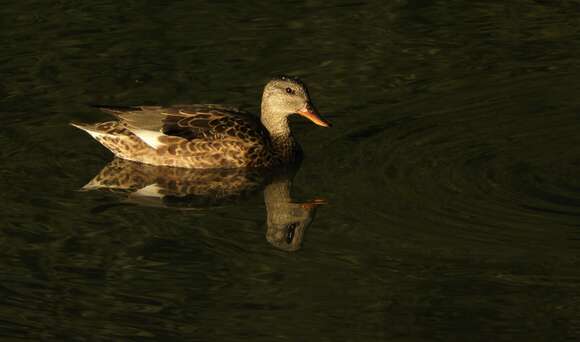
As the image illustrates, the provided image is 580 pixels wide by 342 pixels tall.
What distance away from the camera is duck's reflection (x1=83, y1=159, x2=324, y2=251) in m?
11.0

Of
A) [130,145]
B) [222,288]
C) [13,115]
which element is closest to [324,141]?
[130,145]

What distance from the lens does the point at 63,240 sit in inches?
419

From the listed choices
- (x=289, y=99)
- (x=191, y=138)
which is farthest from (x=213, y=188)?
(x=289, y=99)

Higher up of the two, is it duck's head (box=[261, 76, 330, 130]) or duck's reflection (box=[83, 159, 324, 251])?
duck's head (box=[261, 76, 330, 130])

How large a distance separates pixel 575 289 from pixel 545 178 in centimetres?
229

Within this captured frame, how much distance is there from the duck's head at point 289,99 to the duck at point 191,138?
4 centimetres

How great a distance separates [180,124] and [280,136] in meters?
0.89

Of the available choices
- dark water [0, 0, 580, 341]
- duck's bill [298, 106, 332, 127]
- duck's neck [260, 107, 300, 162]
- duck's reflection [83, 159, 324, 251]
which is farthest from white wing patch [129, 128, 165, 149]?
duck's bill [298, 106, 332, 127]

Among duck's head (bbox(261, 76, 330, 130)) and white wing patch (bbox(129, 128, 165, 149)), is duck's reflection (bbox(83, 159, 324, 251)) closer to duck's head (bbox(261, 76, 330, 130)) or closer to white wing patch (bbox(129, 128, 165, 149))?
white wing patch (bbox(129, 128, 165, 149))

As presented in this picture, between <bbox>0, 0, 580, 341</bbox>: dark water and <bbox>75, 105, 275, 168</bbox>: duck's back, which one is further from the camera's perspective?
<bbox>75, 105, 275, 168</bbox>: duck's back

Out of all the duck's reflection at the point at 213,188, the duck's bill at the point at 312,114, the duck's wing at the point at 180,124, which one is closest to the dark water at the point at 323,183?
the duck's reflection at the point at 213,188

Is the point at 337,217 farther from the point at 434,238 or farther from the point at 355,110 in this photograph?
the point at 355,110

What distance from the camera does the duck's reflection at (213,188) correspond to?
1099cm

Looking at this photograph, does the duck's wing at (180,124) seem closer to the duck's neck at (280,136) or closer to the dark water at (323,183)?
the duck's neck at (280,136)
